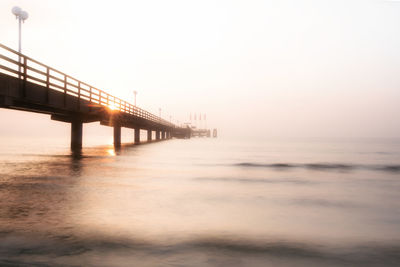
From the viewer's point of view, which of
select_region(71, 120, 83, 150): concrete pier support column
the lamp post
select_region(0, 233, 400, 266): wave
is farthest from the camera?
select_region(71, 120, 83, 150): concrete pier support column

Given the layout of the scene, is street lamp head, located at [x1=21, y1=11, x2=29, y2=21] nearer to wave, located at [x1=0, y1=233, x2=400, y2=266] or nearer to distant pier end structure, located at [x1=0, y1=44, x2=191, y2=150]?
distant pier end structure, located at [x1=0, y1=44, x2=191, y2=150]

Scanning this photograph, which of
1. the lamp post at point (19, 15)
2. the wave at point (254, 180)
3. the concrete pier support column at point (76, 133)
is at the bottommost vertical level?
the wave at point (254, 180)

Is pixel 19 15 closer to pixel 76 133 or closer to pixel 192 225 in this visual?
pixel 76 133

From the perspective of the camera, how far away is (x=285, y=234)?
461cm

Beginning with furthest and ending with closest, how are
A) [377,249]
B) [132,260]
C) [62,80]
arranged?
[62,80]
[377,249]
[132,260]

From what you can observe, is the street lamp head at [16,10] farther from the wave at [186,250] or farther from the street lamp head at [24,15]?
the wave at [186,250]

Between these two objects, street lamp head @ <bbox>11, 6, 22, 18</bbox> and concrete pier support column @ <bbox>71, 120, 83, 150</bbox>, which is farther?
concrete pier support column @ <bbox>71, 120, 83, 150</bbox>

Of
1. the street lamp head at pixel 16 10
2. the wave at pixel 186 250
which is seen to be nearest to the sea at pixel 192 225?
the wave at pixel 186 250

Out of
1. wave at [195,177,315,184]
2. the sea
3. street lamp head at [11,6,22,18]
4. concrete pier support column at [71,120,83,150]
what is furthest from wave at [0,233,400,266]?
concrete pier support column at [71,120,83,150]

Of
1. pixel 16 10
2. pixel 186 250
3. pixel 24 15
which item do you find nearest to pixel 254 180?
pixel 186 250

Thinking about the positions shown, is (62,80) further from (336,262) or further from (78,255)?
(336,262)

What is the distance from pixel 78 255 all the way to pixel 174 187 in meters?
5.24

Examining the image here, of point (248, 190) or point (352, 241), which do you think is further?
point (248, 190)

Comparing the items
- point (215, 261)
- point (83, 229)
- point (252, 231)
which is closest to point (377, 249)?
point (252, 231)
